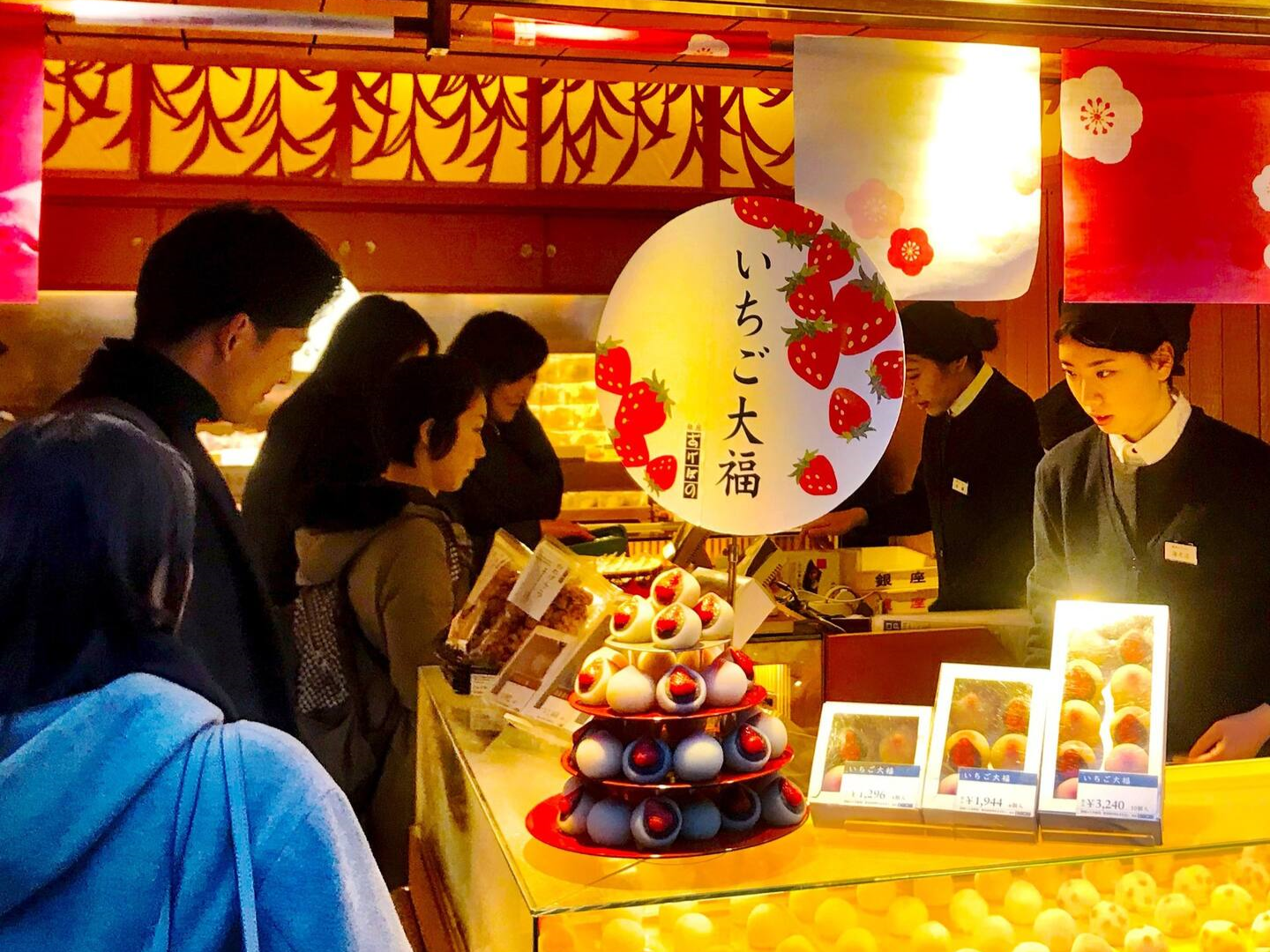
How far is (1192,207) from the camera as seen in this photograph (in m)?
2.81

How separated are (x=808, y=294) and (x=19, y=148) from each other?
1.53 metres

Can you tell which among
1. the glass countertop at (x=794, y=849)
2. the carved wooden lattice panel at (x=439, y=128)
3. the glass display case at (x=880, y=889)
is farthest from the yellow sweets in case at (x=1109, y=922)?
the carved wooden lattice panel at (x=439, y=128)

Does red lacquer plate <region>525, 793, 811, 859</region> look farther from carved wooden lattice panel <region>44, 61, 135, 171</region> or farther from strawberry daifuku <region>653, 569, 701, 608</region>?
carved wooden lattice panel <region>44, 61, 135, 171</region>

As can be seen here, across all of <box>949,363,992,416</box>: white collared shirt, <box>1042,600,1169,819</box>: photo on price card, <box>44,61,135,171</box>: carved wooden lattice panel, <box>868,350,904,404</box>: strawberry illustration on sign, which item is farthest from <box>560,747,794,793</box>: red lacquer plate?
<box>44,61,135,171</box>: carved wooden lattice panel

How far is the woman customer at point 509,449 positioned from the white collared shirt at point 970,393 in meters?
1.54

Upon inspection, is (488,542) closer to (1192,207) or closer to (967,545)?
(967,545)

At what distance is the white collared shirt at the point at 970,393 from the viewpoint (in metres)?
4.25

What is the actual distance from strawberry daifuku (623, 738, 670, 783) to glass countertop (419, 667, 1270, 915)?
0.38 ft

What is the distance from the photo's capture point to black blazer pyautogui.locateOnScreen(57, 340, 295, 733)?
2.07m

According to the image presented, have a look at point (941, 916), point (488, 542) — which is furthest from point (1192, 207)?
point (488, 542)

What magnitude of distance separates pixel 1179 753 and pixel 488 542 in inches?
106

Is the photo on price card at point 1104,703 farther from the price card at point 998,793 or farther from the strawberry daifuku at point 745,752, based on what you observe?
the strawberry daifuku at point 745,752

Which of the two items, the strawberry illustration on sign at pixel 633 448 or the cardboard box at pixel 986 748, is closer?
the cardboard box at pixel 986 748

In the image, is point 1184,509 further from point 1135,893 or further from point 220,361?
point 220,361
